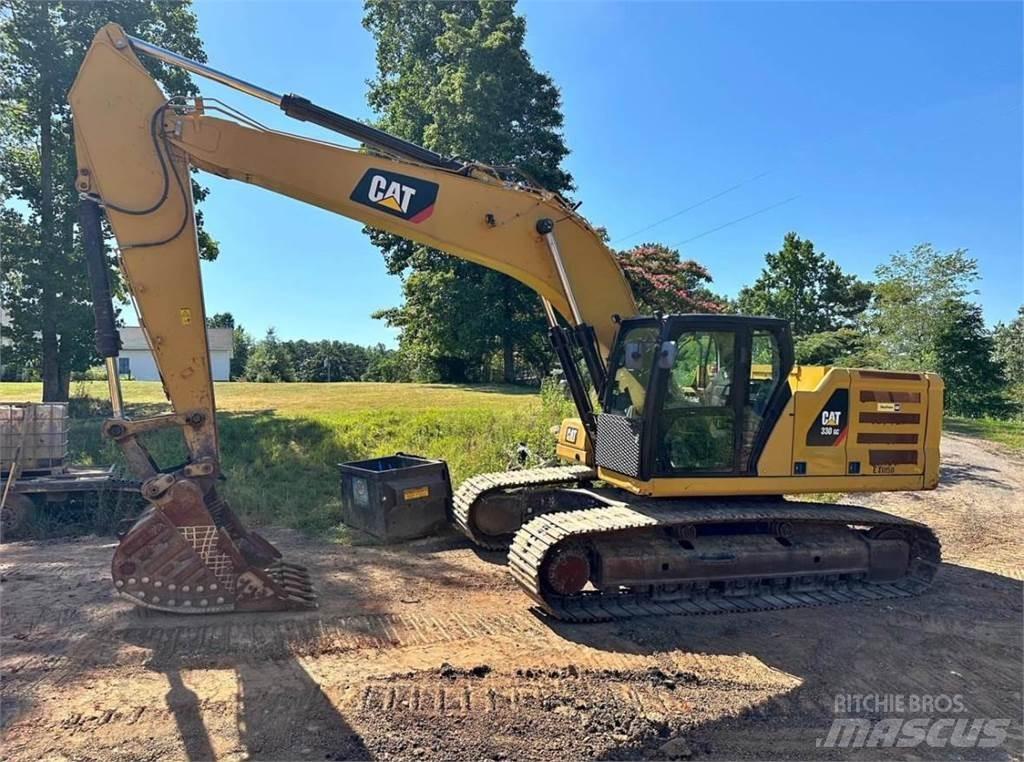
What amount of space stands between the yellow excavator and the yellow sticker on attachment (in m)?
0.80

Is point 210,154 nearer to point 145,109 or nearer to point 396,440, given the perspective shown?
point 145,109

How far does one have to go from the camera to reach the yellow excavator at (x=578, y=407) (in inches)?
209

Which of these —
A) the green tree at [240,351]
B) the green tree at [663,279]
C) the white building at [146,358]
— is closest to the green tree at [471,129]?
the green tree at [663,279]

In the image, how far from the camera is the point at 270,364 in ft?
181

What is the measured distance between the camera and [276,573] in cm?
580

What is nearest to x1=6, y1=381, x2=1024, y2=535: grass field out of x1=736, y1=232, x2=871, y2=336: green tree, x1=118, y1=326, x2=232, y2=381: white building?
x1=736, y1=232, x2=871, y2=336: green tree

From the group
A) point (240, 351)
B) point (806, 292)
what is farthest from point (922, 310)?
point (240, 351)

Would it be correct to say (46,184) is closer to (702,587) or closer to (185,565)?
(185,565)

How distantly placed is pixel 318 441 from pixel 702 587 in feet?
27.8

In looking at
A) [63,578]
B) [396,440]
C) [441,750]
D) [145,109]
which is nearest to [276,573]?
[63,578]

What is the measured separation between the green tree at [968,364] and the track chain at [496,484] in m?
21.6

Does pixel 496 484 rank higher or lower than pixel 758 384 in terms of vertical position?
lower

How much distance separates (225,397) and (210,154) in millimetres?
17209

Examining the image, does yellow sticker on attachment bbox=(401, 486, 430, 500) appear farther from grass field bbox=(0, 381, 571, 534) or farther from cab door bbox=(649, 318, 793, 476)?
cab door bbox=(649, 318, 793, 476)
